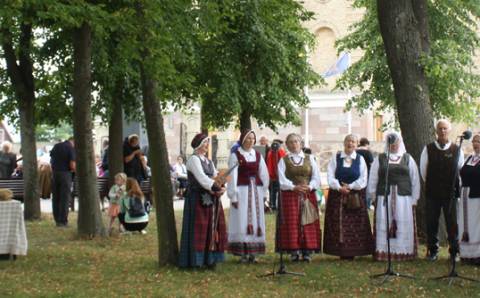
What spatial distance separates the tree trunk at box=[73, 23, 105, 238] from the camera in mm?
15016

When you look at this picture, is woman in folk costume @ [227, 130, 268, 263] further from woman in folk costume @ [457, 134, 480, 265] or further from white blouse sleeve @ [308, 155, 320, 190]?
woman in folk costume @ [457, 134, 480, 265]

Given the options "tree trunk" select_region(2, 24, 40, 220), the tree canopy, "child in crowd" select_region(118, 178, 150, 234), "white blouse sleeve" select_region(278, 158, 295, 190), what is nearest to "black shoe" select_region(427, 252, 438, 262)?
"white blouse sleeve" select_region(278, 158, 295, 190)

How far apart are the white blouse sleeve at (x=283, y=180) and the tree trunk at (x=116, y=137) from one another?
25.9 ft

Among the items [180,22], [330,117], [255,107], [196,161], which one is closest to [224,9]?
[180,22]

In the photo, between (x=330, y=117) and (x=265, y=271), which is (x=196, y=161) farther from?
(x=330, y=117)

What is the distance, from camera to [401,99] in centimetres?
1366

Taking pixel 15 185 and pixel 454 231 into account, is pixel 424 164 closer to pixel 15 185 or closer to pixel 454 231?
pixel 454 231

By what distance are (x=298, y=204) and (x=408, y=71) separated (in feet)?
9.68

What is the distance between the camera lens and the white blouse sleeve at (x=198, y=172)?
11219 millimetres

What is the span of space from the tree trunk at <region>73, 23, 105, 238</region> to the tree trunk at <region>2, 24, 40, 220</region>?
3938 mm

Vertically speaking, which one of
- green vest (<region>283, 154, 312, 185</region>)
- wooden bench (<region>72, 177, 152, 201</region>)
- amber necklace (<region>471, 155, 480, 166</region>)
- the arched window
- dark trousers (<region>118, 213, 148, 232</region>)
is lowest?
dark trousers (<region>118, 213, 148, 232</region>)

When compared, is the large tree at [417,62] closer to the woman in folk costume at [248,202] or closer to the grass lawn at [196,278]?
the grass lawn at [196,278]

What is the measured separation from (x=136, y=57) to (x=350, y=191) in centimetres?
346

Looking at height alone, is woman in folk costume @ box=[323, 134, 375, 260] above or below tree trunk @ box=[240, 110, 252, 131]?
below
